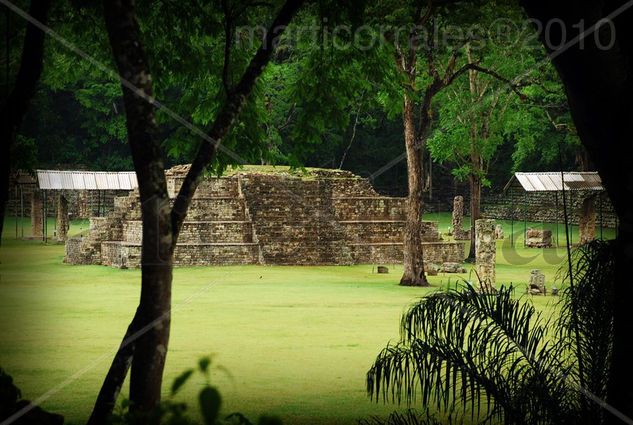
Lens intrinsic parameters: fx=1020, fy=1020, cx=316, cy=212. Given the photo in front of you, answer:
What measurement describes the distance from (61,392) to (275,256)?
18031 mm

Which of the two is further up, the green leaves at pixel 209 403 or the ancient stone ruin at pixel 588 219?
the ancient stone ruin at pixel 588 219

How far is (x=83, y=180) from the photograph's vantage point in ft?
121

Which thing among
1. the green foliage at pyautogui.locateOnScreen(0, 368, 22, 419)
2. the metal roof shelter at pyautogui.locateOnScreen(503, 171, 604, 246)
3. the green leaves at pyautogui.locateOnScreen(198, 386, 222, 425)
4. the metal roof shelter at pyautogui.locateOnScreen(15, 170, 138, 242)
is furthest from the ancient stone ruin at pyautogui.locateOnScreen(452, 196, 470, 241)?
the green leaves at pyautogui.locateOnScreen(198, 386, 222, 425)

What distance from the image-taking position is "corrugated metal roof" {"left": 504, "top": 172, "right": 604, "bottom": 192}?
33.8 m

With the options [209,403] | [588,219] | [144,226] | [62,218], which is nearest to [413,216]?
[588,219]

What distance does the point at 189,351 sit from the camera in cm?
1342

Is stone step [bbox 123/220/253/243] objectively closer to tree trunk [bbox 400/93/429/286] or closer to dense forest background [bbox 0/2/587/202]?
dense forest background [bbox 0/2/587/202]

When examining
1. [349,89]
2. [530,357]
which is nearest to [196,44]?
[349,89]

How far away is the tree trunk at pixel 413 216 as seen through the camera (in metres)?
23.0

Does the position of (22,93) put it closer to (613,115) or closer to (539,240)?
(613,115)

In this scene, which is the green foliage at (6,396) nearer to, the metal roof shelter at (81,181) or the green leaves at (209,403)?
the green leaves at (209,403)

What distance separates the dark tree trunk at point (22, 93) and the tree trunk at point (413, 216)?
15.4 meters

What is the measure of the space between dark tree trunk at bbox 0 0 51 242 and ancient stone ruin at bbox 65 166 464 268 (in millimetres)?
19525

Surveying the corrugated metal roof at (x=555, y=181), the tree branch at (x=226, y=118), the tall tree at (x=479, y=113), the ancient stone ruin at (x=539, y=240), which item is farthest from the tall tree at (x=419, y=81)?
the ancient stone ruin at (x=539, y=240)
